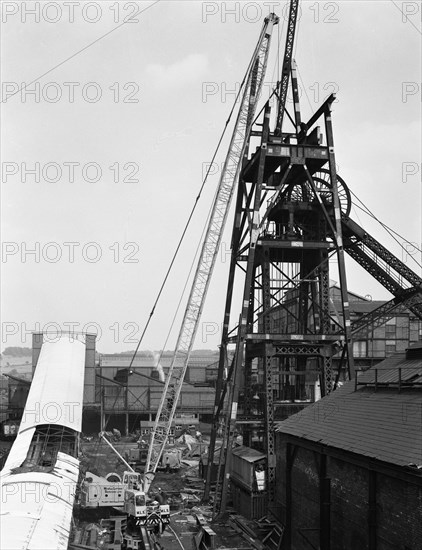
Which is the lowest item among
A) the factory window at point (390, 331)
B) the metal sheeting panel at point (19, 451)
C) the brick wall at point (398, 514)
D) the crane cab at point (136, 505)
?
the crane cab at point (136, 505)

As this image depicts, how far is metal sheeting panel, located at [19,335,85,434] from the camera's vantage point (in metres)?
33.5

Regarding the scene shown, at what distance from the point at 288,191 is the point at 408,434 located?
753 inches

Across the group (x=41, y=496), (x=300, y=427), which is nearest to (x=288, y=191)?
(x=300, y=427)

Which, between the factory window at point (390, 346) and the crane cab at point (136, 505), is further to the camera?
the factory window at point (390, 346)

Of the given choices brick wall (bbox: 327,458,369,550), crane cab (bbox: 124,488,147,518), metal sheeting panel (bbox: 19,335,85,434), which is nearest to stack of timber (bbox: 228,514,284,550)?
crane cab (bbox: 124,488,147,518)

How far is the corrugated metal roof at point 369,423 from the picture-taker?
51.2 ft

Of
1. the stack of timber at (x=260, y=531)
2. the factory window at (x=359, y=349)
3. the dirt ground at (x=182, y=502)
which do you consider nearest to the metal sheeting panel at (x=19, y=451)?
the dirt ground at (x=182, y=502)

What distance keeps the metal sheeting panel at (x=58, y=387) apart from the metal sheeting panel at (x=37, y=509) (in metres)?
8.09

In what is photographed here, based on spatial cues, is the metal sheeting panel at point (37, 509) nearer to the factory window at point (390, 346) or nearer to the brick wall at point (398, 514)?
the brick wall at point (398, 514)

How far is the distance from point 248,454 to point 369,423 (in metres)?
11.1

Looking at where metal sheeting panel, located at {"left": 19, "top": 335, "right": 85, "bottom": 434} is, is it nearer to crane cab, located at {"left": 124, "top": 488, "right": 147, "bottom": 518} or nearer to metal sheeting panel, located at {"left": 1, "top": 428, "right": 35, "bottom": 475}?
metal sheeting panel, located at {"left": 1, "top": 428, "right": 35, "bottom": 475}

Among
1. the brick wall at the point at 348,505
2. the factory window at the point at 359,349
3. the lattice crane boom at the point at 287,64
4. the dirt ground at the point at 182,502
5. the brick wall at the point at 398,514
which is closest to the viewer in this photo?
the brick wall at the point at 398,514

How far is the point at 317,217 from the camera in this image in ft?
104

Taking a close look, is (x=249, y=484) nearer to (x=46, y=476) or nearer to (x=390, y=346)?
(x=46, y=476)
